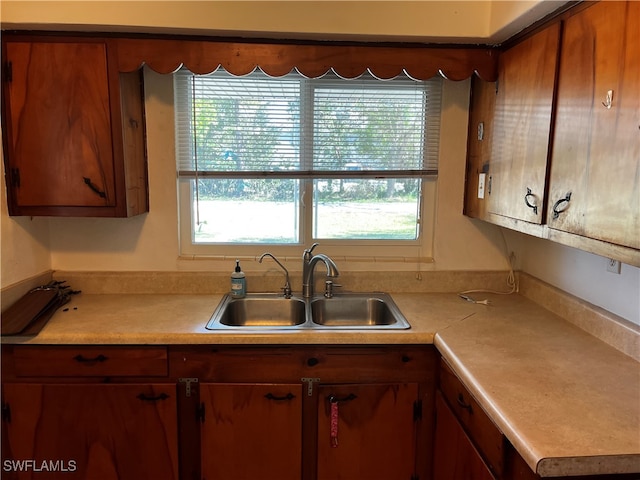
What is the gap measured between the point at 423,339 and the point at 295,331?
51cm

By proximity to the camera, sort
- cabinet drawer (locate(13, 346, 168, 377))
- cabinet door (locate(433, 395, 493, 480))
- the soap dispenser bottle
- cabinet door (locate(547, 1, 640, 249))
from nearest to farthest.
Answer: cabinet door (locate(547, 1, 640, 249)) < cabinet door (locate(433, 395, 493, 480)) < cabinet drawer (locate(13, 346, 168, 377)) < the soap dispenser bottle

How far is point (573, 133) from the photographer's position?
4.72 feet

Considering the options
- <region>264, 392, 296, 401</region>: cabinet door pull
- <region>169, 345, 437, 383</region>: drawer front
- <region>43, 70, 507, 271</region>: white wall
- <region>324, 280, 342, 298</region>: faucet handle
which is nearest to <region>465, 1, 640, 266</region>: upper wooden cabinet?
<region>43, 70, 507, 271</region>: white wall

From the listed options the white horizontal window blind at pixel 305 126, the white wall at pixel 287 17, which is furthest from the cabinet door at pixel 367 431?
the white wall at pixel 287 17

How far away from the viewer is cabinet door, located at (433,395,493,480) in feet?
4.67

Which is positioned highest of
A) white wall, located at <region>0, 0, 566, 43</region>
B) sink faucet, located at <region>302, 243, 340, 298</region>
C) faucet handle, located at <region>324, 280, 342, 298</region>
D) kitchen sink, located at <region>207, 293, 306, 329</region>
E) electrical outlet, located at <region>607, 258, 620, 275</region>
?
white wall, located at <region>0, 0, 566, 43</region>

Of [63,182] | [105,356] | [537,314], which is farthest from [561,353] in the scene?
[63,182]

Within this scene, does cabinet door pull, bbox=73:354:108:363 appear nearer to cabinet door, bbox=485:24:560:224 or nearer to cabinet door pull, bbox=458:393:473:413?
cabinet door pull, bbox=458:393:473:413

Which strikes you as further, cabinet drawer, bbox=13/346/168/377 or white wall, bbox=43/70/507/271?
white wall, bbox=43/70/507/271

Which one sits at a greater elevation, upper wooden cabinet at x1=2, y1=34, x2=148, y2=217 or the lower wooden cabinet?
upper wooden cabinet at x1=2, y1=34, x2=148, y2=217

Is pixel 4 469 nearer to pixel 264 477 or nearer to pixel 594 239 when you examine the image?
pixel 264 477

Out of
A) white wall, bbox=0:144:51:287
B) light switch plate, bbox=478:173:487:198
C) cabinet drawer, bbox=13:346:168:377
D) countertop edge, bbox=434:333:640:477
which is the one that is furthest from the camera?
light switch plate, bbox=478:173:487:198

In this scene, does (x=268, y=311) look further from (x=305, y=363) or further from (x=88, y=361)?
(x=88, y=361)

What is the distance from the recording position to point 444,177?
234 centimetres
